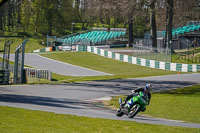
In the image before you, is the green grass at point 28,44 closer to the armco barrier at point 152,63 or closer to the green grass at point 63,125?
the armco barrier at point 152,63

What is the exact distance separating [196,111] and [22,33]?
64.8 m

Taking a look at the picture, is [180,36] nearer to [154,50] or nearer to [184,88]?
[154,50]

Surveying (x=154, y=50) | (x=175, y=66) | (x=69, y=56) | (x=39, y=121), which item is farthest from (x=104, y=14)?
(x=39, y=121)

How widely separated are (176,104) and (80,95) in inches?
219

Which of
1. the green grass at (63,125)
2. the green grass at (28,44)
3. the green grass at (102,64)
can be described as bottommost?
the green grass at (102,64)

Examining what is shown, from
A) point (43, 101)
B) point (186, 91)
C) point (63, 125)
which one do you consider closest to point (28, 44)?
point (186, 91)

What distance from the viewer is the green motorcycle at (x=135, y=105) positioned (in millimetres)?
13773

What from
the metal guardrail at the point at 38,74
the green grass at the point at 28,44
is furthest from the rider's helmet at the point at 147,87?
the green grass at the point at 28,44

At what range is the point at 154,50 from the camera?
46.3 meters

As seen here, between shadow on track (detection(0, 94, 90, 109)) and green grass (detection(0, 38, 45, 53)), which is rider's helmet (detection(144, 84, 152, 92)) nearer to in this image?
shadow on track (detection(0, 94, 90, 109))

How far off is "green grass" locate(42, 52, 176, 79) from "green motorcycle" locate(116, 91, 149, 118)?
950 inches

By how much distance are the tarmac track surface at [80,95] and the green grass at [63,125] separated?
1.96 meters

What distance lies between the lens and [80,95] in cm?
2283

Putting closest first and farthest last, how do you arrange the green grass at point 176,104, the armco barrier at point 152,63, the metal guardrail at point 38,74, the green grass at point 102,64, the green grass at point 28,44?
the green grass at point 176,104 → the metal guardrail at point 38,74 → the armco barrier at point 152,63 → the green grass at point 102,64 → the green grass at point 28,44
